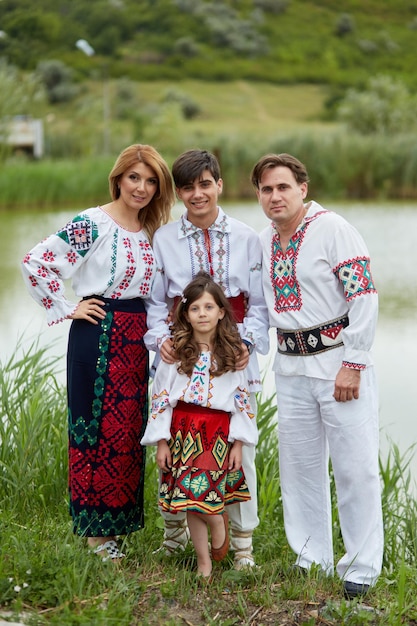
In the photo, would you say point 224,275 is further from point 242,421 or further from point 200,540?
point 200,540

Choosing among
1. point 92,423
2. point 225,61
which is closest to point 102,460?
point 92,423

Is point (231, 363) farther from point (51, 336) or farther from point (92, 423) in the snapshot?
point (51, 336)

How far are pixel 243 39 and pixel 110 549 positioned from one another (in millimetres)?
55837

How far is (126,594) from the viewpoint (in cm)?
261

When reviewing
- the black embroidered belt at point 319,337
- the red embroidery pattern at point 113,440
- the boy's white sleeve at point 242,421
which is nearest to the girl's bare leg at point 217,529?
the boy's white sleeve at point 242,421

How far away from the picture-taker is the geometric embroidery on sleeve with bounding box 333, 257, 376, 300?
8.91 ft

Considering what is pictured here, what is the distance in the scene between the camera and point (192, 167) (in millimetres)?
2822

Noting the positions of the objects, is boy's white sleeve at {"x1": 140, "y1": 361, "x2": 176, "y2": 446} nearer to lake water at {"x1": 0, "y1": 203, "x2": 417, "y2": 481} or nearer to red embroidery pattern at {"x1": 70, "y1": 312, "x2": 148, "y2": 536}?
red embroidery pattern at {"x1": 70, "y1": 312, "x2": 148, "y2": 536}

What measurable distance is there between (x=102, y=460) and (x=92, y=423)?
129mm

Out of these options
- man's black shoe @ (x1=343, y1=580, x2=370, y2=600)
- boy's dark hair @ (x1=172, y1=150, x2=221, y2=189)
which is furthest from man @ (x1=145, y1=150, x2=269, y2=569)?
man's black shoe @ (x1=343, y1=580, x2=370, y2=600)

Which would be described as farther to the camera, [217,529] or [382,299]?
[382,299]

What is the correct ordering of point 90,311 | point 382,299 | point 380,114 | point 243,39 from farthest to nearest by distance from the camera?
point 243,39, point 380,114, point 382,299, point 90,311

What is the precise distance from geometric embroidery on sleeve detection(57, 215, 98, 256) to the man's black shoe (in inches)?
52.5

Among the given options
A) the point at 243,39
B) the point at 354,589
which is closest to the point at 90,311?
the point at 354,589
